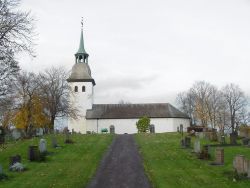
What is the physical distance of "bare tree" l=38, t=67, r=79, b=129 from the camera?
5512 cm

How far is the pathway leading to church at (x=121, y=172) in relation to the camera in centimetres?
1813

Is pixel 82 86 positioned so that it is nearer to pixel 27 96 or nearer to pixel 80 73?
pixel 80 73

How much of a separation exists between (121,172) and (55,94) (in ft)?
122

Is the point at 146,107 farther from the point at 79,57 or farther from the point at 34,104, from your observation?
the point at 34,104

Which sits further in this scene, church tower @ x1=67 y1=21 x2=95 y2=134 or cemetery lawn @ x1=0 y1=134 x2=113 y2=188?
church tower @ x1=67 y1=21 x2=95 y2=134

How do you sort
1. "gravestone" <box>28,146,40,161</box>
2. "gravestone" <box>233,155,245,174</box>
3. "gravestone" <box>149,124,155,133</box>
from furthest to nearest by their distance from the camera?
1. "gravestone" <box>149,124,155,133</box>
2. "gravestone" <box>28,146,40,161</box>
3. "gravestone" <box>233,155,245,174</box>

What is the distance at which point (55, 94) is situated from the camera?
2242 inches

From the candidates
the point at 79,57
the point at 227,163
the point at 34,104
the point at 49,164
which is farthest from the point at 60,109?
the point at 227,163

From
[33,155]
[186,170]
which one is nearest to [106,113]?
[33,155]

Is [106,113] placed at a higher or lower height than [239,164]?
higher

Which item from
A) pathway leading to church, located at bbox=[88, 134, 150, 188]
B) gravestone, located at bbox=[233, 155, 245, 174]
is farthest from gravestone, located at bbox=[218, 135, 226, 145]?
gravestone, located at bbox=[233, 155, 245, 174]

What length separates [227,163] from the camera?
2336 centimetres

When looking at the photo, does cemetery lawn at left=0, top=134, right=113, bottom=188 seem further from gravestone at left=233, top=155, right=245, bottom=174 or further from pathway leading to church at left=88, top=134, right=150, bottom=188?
gravestone at left=233, top=155, right=245, bottom=174

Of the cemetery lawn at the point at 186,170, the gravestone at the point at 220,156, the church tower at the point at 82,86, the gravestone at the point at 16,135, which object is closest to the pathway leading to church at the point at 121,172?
the cemetery lawn at the point at 186,170
